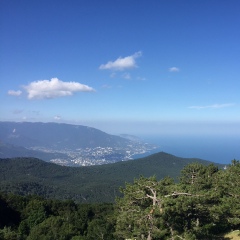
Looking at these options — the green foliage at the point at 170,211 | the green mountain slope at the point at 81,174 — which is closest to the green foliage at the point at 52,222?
the green foliage at the point at 170,211

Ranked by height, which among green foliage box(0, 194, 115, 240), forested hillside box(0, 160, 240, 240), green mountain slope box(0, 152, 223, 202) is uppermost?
forested hillside box(0, 160, 240, 240)

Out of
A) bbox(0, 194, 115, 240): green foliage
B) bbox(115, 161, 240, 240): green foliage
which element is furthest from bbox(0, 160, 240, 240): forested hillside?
bbox(0, 194, 115, 240): green foliage

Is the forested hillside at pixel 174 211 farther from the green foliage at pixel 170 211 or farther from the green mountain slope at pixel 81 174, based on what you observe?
the green mountain slope at pixel 81 174

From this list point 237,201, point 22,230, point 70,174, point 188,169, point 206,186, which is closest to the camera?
point 237,201

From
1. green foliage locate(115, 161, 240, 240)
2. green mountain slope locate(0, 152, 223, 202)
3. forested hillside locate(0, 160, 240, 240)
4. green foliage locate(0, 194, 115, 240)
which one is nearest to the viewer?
green foliage locate(115, 161, 240, 240)

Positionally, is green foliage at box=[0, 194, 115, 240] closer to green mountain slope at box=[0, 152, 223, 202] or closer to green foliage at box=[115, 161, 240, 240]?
green foliage at box=[115, 161, 240, 240]

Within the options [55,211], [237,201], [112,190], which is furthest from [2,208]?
[112,190]

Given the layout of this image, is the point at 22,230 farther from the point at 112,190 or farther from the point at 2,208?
the point at 112,190

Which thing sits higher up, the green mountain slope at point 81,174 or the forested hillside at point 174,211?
the forested hillside at point 174,211
